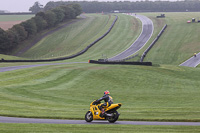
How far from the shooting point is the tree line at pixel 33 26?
10900 cm

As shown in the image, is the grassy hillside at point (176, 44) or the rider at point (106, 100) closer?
the rider at point (106, 100)

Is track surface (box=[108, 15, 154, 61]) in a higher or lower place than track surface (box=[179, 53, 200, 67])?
higher

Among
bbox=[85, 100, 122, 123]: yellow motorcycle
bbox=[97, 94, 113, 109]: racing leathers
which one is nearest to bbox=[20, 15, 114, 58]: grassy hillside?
bbox=[85, 100, 122, 123]: yellow motorcycle

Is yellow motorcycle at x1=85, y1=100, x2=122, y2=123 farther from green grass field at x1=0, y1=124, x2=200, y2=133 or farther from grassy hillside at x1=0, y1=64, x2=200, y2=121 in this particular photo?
green grass field at x1=0, y1=124, x2=200, y2=133

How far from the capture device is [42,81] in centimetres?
4572

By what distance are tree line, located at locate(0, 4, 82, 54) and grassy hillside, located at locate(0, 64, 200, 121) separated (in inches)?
2282

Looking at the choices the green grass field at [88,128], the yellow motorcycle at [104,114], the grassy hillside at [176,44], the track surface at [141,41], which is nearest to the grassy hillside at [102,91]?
the yellow motorcycle at [104,114]

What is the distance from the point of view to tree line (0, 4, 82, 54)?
109 m

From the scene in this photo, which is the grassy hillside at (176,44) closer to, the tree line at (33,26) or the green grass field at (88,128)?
the tree line at (33,26)

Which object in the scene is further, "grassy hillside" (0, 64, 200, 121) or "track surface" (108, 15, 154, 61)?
"track surface" (108, 15, 154, 61)

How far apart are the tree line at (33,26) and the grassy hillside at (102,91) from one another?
57964 mm

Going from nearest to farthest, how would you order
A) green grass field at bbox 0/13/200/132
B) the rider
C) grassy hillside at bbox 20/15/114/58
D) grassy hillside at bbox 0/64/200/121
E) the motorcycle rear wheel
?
1. the motorcycle rear wheel
2. the rider
3. green grass field at bbox 0/13/200/132
4. grassy hillside at bbox 0/64/200/121
5. grassy hillside at bbox 20/15/114/58

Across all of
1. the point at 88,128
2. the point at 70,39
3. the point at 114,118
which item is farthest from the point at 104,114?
the point at 70,39

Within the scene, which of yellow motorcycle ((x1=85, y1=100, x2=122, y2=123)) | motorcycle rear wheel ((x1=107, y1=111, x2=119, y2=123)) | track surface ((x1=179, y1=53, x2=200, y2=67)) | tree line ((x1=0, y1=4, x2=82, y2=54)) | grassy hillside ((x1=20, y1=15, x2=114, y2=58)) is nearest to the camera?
motorcycle rear wheel ((x1=107, y1=111, x2=119, y2=123))
